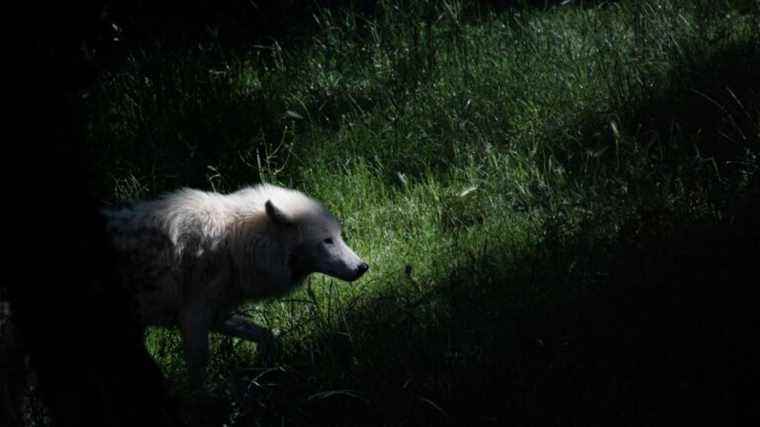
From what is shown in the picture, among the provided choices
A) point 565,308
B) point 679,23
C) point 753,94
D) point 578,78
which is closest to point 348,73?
point 578,78

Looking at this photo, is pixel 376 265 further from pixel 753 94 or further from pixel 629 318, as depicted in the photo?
pixel 753 94

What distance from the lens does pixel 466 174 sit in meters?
7.27


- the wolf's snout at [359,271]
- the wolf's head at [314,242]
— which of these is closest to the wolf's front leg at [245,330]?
the wolf's head at [314,242]

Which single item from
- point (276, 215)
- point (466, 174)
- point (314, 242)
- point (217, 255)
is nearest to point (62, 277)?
point (217, 255)

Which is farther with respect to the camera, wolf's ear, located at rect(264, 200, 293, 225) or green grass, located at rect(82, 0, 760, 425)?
wolf's ear, located at rect(264, 200, 293, 225)

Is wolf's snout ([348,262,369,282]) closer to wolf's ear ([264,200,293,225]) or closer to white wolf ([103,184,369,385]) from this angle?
white wolf ([103,184,369,385])

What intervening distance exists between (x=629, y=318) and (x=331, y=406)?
1.58 meters

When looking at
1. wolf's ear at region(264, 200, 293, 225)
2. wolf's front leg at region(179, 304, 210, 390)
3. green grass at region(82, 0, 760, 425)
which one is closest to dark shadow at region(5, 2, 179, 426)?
green grass at region(82, 0, 760, 425)

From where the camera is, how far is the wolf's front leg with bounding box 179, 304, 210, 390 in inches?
220

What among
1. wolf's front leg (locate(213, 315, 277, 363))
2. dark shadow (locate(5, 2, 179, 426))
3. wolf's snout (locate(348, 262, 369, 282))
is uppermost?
dark shadow (locate(5, 2, 179, 426))

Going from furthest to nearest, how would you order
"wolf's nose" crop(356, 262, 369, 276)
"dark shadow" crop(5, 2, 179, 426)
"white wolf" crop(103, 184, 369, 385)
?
1. "wolf's nose" crop(356, 262, 369, 276)
2. "white wolf" crop(103, 184, 369, 385)
3. "dark shadow" crop(5, 2, 179, 426)

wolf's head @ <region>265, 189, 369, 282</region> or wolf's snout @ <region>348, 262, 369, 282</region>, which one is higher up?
wolf's head @ <region>265, 189, 369, 282</region>

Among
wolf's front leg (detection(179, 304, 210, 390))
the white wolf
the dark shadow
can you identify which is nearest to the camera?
the dark shadow

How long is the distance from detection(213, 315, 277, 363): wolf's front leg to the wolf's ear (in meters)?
0.65
